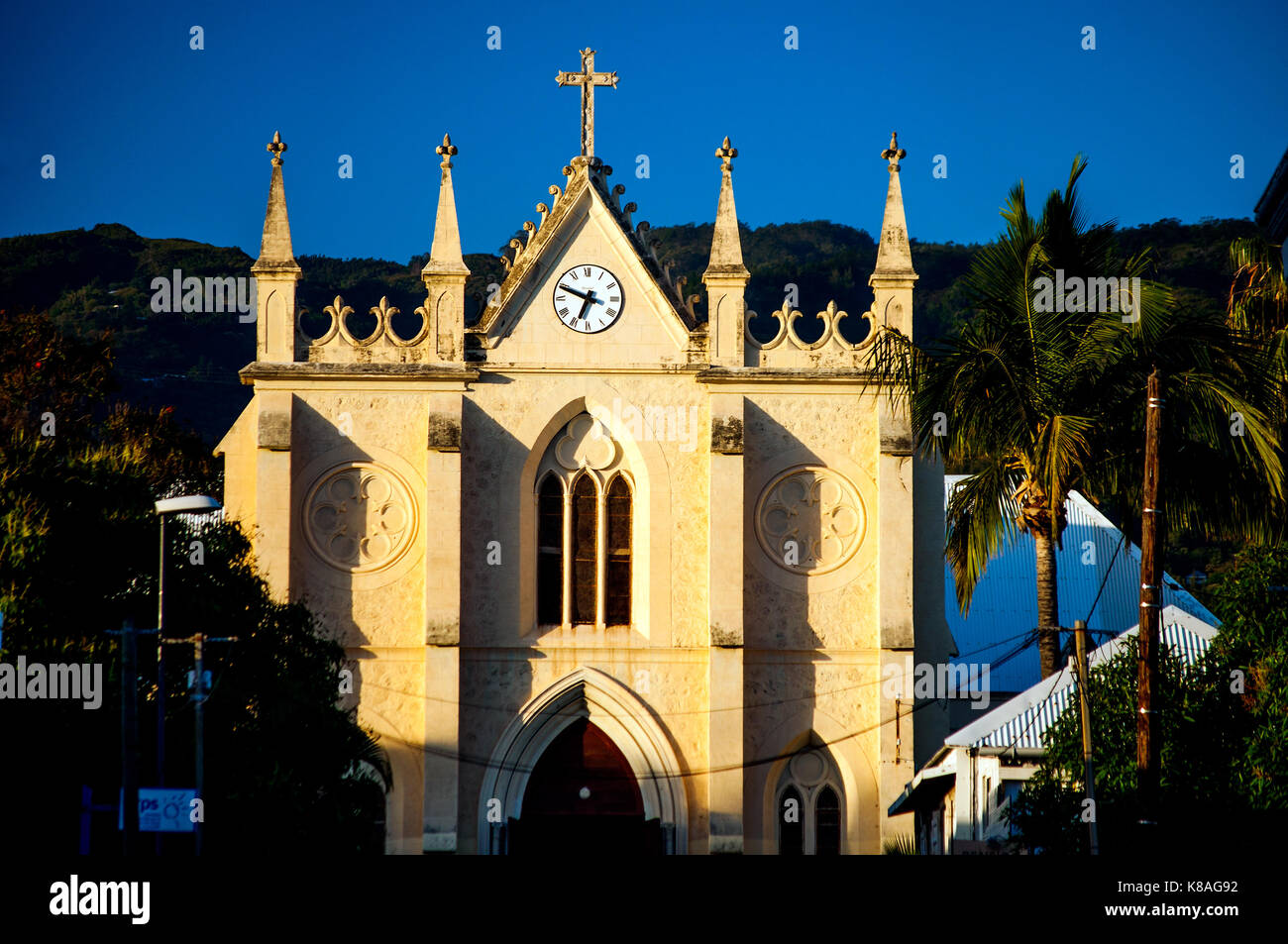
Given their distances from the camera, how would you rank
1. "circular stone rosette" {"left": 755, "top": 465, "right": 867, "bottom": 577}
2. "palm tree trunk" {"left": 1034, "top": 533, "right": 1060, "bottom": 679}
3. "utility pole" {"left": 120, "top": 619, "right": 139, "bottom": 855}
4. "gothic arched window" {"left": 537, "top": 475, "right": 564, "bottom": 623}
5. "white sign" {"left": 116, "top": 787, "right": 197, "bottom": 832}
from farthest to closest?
"gothic arched window" {"left": 537, "top": 475, "right": 564, "bottom": 623} → "circular stone rosette" {"left": 755, "top": 465, "right": 867, "bottom": 577} → "palm tree trunk" {"left": 1034, "top": 533, "right": 1060, "bottom": 679} → "white sign" {"left": 116, "top": 787, "right": 197, "bottom": 832} → "utility pole" {"left": 120, "top": 619, "right": 139, "bottom": 855}

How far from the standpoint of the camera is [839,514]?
39.6 m

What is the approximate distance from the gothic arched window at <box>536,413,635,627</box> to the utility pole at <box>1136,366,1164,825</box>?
604 inches

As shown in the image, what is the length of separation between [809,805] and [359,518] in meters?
10.6

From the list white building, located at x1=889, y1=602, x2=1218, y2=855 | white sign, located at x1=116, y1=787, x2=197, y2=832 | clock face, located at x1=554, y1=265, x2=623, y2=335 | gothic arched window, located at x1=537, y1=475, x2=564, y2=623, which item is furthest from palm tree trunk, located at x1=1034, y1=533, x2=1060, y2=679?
white sign, located at x1=116, y1=787, x2=197, y2=832

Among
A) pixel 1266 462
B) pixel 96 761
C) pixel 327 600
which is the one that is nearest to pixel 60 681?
pixel 96 761

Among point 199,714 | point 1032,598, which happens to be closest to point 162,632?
point 199,714

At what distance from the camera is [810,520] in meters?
39.6

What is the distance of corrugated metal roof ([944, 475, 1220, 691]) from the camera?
146 ft

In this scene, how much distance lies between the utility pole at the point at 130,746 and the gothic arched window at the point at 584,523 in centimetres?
1604

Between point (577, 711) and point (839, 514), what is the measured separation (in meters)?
6.52

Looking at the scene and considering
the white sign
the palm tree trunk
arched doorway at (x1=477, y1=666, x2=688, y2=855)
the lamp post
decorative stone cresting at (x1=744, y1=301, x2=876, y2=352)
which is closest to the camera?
the white sign

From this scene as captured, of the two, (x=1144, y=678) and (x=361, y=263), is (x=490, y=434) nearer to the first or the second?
(x=1144, y=678)

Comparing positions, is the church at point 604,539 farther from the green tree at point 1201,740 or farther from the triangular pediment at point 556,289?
the green tree at point 1201,740

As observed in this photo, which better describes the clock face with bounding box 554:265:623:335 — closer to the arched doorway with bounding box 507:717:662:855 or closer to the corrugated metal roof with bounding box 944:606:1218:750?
the arched doorway with bounding box 507:717:662:855
